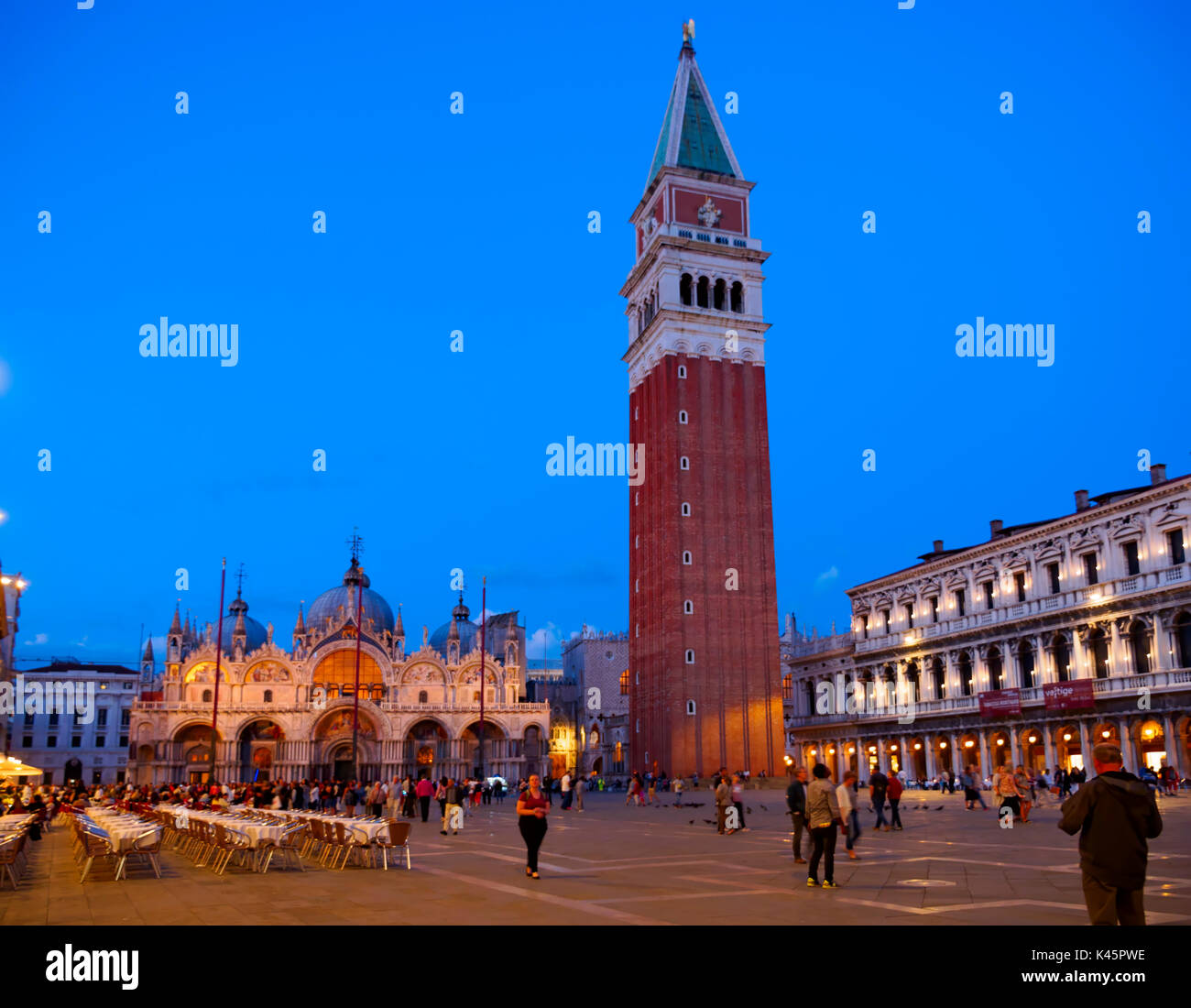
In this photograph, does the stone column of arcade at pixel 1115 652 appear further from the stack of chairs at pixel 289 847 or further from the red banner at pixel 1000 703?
the stack of chairs at pixel 289 847

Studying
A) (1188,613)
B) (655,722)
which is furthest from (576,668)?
(1188,613)

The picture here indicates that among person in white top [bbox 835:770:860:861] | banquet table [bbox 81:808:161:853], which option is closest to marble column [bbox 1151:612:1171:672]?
person in white top [bbox 835:770:860:861]

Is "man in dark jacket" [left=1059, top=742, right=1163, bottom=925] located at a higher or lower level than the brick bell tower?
lower

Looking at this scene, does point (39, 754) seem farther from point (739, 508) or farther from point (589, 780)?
point (739, 508)

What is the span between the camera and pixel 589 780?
85812 mm

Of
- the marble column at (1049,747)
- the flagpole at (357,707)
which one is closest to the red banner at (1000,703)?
the marble column at (1049,747)

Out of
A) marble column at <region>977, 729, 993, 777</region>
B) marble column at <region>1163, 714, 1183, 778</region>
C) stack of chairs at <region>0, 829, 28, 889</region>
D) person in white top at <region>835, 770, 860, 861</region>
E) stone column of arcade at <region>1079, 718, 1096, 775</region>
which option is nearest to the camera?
stack of chairs at <region>0, 829, 28, 889</region>

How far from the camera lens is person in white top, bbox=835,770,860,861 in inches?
656

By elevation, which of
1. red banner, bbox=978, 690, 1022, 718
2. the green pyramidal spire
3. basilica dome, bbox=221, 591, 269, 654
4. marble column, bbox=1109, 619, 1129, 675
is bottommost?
red banner, bbox=978, 690, 1022, 718

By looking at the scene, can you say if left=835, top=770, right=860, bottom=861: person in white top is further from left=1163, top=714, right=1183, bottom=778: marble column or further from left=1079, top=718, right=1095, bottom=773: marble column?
left=1079, top=718, right=1095, bottom=773: marble column

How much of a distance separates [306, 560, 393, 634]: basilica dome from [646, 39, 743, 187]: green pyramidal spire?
4057 cm

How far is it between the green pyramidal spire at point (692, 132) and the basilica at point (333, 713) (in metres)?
38.2

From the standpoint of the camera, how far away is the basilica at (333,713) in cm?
7044

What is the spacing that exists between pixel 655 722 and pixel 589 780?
78.9ft
